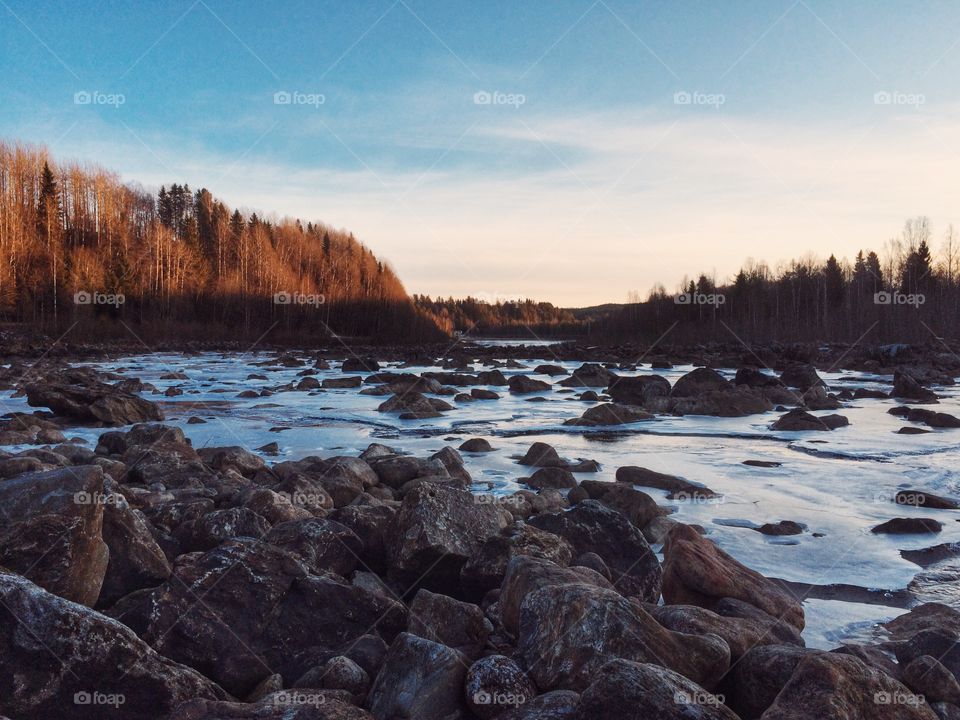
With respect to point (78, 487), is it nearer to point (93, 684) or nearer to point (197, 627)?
point (197, 627)

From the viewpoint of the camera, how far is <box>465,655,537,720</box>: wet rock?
255 centimetres

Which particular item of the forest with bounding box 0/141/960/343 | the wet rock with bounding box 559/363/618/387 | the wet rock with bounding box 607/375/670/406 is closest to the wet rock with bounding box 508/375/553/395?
the wet rock with bounding box 559/363/618/387

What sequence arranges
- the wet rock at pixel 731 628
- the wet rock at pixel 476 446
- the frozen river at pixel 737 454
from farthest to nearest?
1. the wet rock at pixel 476 446
2. the frozen river at pixel 737 454
3. the wet rock at pixel 731 628

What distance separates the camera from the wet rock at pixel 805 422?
11.4 m

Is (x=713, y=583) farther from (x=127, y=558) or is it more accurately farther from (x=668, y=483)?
(x=668, y=483)

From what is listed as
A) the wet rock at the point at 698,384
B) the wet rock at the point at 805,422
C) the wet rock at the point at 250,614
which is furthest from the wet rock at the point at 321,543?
the wet rock at the point at 698,384

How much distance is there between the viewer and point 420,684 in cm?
262

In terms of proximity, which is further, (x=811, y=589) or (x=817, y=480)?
(x=817, y=480)

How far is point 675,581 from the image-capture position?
3.98m

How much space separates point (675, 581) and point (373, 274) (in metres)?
61.3

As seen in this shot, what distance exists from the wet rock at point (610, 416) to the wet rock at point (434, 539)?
802cm

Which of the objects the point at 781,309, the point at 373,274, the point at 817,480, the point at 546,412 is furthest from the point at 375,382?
the point at 781,309

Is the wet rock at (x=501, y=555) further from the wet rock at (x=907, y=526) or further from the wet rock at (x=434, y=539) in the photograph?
the wet rock at (x=907, y=526)

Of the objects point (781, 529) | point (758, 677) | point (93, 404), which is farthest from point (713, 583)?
point (93, 404)
